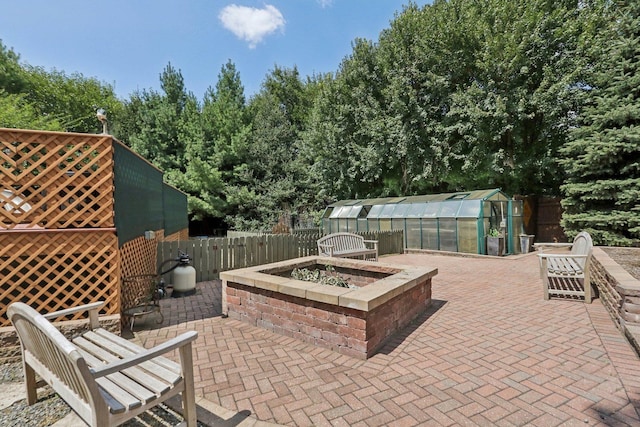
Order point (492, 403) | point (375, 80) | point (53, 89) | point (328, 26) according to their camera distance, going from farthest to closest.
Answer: point (53, 89)
point (328, 26)
point (375, 80)
point (492, 403)

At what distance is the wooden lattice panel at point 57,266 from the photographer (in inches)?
138

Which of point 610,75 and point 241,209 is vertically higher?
point 610,75

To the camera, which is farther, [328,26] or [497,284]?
[328,26]

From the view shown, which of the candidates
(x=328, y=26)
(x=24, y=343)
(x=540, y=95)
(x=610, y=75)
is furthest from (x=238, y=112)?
(x=24, y=343)

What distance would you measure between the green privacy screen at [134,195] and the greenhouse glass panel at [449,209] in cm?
961

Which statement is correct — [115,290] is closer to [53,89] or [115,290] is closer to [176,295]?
[176,295]

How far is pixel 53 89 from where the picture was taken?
83.6 ft

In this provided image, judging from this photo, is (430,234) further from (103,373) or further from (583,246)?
(103,373)

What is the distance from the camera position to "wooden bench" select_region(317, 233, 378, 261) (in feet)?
23.3

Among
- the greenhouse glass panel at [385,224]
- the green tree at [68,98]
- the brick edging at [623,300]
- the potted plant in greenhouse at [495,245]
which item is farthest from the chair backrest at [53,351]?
the green tree at [68,98]

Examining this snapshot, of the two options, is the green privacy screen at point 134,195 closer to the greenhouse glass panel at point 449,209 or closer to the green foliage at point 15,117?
the greenhouse glass panel at point 449,209

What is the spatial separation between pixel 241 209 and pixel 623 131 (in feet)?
59.6

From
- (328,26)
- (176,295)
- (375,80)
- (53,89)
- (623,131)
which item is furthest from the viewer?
(53,89)

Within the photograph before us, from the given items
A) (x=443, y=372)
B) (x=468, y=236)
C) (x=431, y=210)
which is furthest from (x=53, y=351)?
(x=431, y=210)
